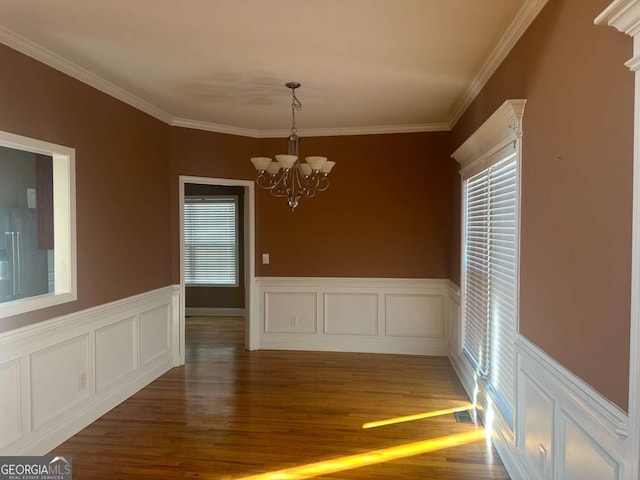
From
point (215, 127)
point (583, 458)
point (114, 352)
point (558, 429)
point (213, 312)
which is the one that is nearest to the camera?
point (583, 458)

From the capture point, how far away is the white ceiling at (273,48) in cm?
225

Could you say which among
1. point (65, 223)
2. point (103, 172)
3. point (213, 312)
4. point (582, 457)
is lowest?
point (213, 312)

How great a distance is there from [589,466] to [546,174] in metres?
1.26

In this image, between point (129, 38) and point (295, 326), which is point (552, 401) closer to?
point (129, 38)

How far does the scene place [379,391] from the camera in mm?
3854

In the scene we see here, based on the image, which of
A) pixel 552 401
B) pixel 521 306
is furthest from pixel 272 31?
pixel 552 401

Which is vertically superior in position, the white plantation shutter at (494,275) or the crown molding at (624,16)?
the crown molding at (624,16)

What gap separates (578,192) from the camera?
1.69 m

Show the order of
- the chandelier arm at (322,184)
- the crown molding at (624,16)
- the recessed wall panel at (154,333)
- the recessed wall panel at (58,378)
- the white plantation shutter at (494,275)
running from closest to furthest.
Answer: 1. the crown molding at (624,16)
2. the white plantation shutter at (494,275)
3. the recessed wall panel at (58,378)
4. the recessed wall panel at (154,333)
5. the chandelier arm at (322,184)

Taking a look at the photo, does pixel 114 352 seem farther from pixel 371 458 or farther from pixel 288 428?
pixel 371 458

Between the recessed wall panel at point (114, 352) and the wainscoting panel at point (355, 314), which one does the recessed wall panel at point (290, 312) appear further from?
the recessed wall panel at point (114, 352)

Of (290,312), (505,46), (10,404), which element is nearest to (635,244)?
(505,46)

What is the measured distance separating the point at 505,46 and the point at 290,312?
146 inches

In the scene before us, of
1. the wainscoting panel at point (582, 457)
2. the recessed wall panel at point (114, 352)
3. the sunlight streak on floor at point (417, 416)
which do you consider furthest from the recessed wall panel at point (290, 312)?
the wainscoting panel at point (582, 457)
